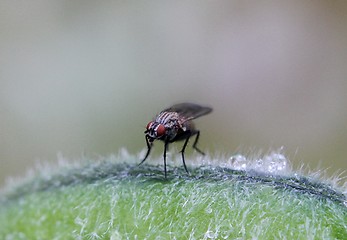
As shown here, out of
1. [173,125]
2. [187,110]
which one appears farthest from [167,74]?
[173,125]

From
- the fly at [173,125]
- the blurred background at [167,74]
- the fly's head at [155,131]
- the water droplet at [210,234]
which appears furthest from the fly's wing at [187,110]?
the blurred background at [167,74]

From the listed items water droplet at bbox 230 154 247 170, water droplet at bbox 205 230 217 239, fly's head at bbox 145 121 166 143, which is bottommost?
water droplet at bbox 205 230 217 239

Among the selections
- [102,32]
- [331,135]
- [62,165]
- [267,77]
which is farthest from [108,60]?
[62,165]

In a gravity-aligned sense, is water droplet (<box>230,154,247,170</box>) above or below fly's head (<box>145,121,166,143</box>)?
above

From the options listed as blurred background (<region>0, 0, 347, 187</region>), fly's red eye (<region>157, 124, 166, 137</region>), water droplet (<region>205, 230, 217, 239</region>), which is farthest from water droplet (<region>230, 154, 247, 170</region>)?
blurred background (<region>0, 0, 347, 187</region>)

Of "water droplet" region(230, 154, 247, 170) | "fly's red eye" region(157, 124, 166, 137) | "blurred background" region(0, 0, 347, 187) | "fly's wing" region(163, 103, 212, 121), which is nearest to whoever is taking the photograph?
"water droplet" region(230, 154, 247, 170)

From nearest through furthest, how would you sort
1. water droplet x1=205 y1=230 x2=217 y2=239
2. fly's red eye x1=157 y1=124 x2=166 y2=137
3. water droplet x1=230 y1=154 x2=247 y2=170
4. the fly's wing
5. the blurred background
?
water droplet x1=205 y1=230 x2=217 y2=239 → water droplet x1=230 y1=154 x2=247 y2=170 → fly's red eye x1=157 y1=124 x2=166 y2=137 → the fly's wing → the blurred background

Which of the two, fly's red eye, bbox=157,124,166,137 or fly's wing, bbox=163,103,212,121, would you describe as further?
fly's wing, bbox=163,103,212,121

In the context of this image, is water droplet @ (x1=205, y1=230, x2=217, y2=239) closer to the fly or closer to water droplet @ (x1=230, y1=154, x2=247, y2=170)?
water droplet @ (x1=230, y1=154, x2=247, y2=170)
